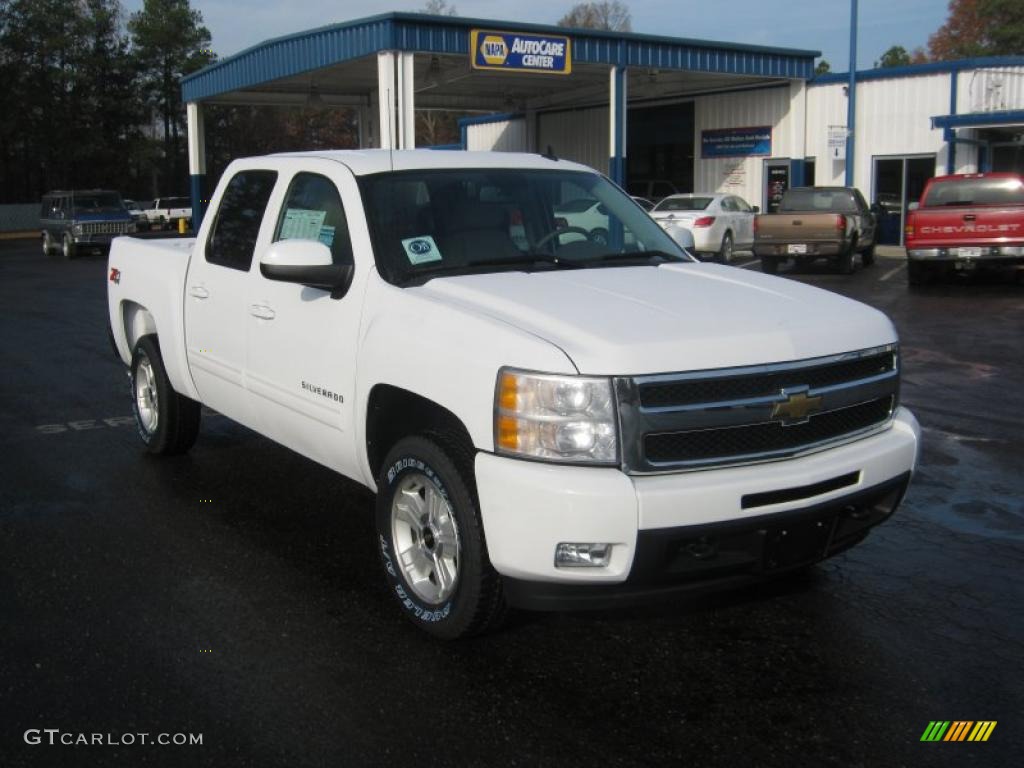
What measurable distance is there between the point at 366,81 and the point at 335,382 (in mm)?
28019

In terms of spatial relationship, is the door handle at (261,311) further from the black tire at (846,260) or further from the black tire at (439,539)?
the black tire at (846,260)

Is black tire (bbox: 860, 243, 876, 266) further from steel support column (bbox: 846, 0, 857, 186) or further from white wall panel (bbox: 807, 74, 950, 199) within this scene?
steel support column (bbox: 846, 0, 857, 186)

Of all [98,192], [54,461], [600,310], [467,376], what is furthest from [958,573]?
[98,192]

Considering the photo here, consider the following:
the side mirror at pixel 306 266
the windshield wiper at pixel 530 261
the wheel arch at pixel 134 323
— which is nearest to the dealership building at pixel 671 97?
→ the wheel arch at pixel 134 323

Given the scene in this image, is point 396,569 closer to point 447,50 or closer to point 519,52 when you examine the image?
point 447,50

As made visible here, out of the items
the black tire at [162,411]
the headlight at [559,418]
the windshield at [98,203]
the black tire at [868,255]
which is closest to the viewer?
the headlight at [559,418]

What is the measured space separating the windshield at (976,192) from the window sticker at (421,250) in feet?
50.2

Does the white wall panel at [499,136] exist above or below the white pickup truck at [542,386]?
above

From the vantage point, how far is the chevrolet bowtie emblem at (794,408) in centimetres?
377

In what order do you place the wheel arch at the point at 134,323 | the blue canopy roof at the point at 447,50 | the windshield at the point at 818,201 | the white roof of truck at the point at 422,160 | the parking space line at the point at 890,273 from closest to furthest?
the white roof of truck at the point at 422,160, the wheel arch at the point at 134,323, the parking space line at the point at 890,273, the windshield at the point at 818,201, the blue canopy roof at the point at 447,50

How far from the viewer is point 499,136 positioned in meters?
39.3

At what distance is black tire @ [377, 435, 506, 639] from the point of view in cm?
387

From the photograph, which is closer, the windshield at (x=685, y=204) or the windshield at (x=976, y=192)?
the windshield at (x=976, y=192)

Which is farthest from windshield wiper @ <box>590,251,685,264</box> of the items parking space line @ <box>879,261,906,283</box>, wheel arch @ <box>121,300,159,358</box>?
parking space line @ <box>879,261,906,283</box>
